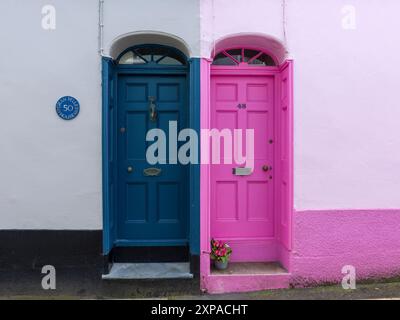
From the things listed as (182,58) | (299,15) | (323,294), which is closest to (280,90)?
(299,15)

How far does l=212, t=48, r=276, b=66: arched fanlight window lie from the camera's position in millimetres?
5289

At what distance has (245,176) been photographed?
17.4 feet

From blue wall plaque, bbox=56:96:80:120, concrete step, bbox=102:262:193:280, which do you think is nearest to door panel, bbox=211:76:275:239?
concrete step, bbox=102:262:193:280

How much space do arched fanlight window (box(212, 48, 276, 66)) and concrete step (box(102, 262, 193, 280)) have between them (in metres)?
2.57

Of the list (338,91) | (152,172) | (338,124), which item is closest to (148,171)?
(152,172)

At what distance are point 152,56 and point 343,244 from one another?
3.27 meters

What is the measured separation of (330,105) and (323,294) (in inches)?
85.8

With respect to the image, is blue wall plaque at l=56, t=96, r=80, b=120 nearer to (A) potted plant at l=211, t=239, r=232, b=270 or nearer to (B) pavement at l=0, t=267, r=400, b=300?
(B) pavement at l=0, t=267, r=400, b=300

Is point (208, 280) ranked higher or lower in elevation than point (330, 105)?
lower

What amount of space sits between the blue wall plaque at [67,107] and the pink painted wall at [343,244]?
2.86 meters

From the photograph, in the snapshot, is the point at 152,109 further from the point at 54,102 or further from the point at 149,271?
the point at 149,271

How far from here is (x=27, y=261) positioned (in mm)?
4824

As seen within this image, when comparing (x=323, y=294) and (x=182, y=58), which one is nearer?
(x=323, y=294)

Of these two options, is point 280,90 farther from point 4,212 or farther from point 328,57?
point 4,212
